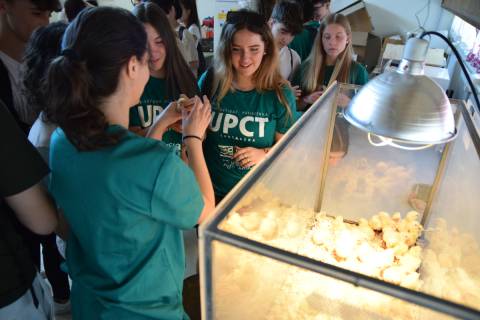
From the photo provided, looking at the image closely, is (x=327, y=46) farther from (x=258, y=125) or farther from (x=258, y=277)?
(x=258, y=277)

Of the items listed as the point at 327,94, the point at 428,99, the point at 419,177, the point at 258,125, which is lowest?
the point at 419,177

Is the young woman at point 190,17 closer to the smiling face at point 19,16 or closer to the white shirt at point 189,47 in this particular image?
the white shirt at point 189,47

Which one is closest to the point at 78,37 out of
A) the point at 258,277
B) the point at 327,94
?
the point at 258,277

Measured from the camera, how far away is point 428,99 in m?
0.69

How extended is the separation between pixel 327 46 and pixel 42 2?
147 cm

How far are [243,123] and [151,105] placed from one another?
0.43 m

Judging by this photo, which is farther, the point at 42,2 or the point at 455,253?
the point at 42,2

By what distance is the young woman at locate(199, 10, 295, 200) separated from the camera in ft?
5.01

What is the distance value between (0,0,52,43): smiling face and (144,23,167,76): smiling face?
0.45m

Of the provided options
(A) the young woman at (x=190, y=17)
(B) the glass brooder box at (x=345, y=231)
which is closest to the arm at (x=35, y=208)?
(B) the glass brooder box at (x=345, y=231)

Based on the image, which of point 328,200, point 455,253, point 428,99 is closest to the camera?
point 428,99

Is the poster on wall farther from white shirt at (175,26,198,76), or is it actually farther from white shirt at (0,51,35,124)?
white shirt at (0,51,35,124)

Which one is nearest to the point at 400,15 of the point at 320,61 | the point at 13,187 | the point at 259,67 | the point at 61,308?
the point at 320,61


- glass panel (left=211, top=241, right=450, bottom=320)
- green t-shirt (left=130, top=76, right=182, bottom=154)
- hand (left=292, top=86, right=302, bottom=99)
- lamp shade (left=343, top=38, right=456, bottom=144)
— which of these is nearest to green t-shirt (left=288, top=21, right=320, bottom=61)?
hand (left=292, top=86, right=302, bottom=99)
